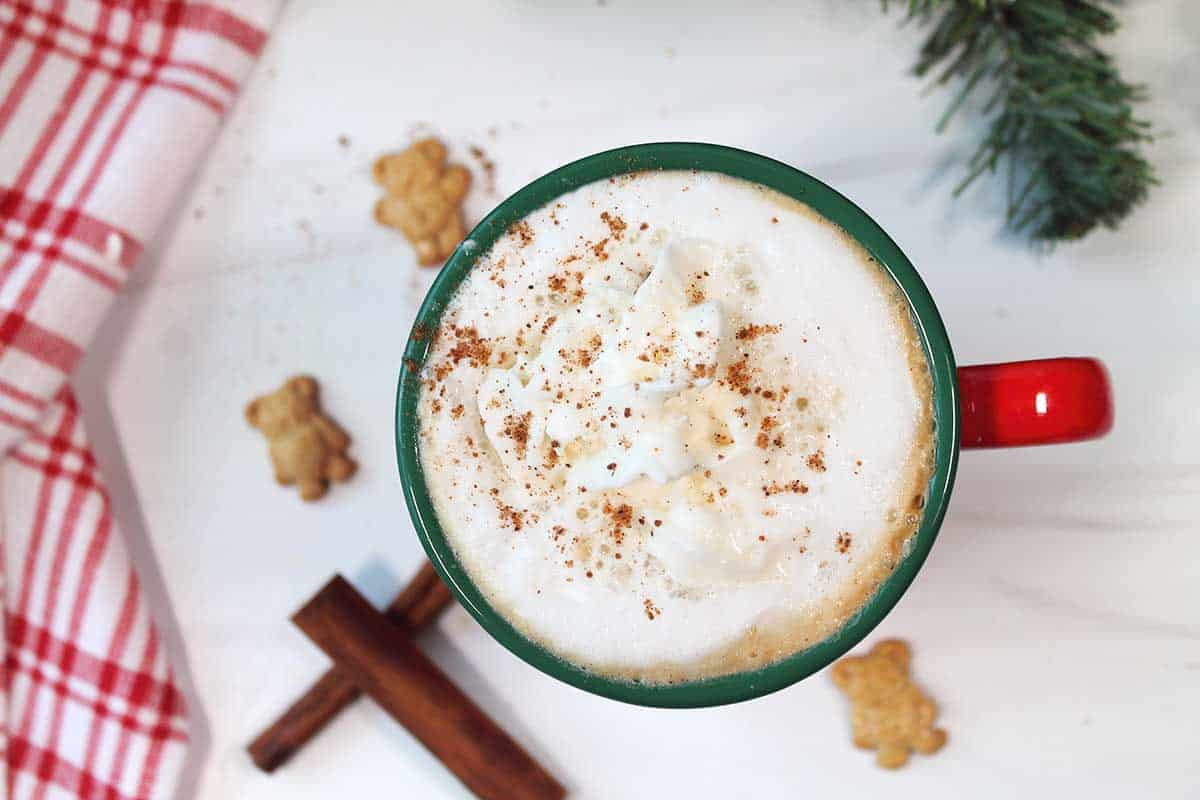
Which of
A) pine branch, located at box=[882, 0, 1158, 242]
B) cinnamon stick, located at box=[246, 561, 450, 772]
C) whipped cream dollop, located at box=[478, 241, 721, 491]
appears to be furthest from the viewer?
cinnamon stick, located at box=[246, 561, 450, 772]

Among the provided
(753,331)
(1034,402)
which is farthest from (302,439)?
(1034,402)

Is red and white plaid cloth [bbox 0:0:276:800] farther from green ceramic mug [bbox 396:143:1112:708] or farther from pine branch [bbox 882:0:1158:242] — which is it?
pine branch [bbox 882:0:1158:242]

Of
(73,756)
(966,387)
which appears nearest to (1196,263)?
(966,387)

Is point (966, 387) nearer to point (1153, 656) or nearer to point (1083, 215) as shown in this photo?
point (1083, 215)

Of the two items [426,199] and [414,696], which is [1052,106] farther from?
[414,696]

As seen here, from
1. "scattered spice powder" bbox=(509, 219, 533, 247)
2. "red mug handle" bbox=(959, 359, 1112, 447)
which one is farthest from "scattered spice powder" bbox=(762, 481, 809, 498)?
"scattered spice powder" bbox=(509, 219, 533, 247)
